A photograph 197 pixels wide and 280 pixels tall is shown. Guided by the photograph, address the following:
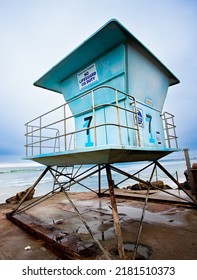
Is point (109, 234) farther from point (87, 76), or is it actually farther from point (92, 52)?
point (92, 52)

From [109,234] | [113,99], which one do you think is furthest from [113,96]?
[109,234]

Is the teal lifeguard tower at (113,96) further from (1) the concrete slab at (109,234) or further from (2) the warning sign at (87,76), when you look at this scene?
(1) the concrete slab at (109,234)

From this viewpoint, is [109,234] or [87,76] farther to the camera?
[87,76]

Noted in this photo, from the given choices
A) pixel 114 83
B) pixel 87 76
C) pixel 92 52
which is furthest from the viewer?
pixel 87 76

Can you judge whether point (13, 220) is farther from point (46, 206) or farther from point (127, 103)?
point (127, 103)

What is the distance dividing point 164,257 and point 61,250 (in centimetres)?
216

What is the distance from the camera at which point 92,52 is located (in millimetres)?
4719

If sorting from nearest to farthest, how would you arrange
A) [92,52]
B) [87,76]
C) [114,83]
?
[114,83] < [92,52] < [87,76]

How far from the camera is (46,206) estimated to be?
8.27 metres

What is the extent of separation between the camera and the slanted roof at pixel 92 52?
4.02m

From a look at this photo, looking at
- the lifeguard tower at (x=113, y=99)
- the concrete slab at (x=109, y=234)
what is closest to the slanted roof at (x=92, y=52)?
the lifeguard tower at (x=113, y=99)
